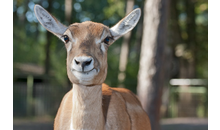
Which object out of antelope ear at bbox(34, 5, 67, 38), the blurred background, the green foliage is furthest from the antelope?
the green foliage

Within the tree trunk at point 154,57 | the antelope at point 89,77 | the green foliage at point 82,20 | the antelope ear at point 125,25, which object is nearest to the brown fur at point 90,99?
the antelope at point 89,77

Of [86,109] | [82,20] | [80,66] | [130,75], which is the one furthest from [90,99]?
[82,20]

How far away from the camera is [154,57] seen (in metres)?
7.58

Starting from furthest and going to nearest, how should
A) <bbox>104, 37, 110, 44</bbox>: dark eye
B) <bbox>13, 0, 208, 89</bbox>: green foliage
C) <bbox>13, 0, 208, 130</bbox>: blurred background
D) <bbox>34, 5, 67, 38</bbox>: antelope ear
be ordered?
1. <bbox>13, 0, 208, 89</bbox>: green foliage
2. <bbox>13, 0, 208, 130</bbox>: blurred background
3. <bbox>34, 5, 67, 38</bbox>: antelope ear
4. <bbox>104, 37, 110, 44</bbox>: dark eye

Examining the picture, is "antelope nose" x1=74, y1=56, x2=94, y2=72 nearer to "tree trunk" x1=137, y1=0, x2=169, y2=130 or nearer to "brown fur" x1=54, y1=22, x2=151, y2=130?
"brown fur" x1=54, y1=22, x2=151, y2=130

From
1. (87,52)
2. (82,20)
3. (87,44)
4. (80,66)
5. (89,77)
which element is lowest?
(89,77)

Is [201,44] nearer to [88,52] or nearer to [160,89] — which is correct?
[160,89]

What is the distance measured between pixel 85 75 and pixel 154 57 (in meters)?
4.10

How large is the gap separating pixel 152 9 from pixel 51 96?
1112 cm

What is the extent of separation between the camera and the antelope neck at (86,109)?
4.10 meters

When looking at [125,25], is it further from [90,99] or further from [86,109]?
[86,109]

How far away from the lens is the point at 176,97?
19.9 m

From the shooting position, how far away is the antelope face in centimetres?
377

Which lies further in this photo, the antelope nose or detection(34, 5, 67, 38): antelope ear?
detection(34, 5, 67, 38): antelope ear
